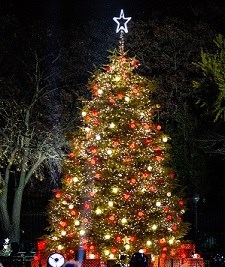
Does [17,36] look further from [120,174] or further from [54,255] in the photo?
[54,255]

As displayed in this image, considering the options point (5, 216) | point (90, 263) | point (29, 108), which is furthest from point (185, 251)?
point (5, 216)

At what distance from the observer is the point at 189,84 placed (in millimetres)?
30188

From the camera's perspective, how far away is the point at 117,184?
56.7 ft

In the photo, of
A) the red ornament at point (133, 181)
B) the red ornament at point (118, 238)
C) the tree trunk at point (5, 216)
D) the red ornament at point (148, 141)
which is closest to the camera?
the red ornament at point (118, 238)

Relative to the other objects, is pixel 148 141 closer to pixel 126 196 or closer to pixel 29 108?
pixel 126 196

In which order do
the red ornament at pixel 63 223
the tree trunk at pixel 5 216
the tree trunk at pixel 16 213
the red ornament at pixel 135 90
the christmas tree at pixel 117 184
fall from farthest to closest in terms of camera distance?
1. the tree trunk at pixel 16 213
2. the tree trunk at pixel 5 216
3. the red ornament at pixel 135 90
4. the red ornament at pixel 63 223
5. the christmas tree at pixel 117 184

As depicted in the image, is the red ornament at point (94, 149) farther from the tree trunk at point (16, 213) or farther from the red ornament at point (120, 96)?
the tree trunk at point (16, 213)

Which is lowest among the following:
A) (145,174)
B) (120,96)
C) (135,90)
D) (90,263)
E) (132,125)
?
(90,263)

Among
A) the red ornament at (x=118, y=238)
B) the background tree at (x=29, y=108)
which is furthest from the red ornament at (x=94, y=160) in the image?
the background tree at (x=29, y=108)

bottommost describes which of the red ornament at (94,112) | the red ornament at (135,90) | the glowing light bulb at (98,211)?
the glowing light bulb at (98,211)

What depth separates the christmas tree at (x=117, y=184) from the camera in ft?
56.2

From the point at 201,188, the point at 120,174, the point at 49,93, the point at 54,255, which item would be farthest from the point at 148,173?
the point at 201,188

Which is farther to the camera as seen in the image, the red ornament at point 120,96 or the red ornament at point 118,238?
the red ornament at point 120,96

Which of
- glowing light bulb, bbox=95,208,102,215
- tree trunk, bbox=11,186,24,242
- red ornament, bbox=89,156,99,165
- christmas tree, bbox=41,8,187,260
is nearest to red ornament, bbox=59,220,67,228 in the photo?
christmas tree, bbox=41,8,187,260
